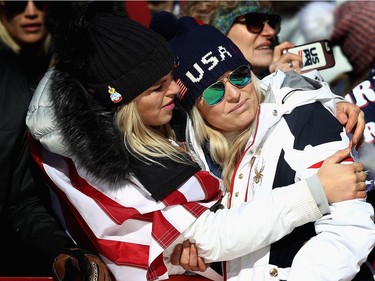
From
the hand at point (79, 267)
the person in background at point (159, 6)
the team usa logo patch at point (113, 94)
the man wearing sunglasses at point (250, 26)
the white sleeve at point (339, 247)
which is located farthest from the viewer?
the person in background at point (159, 6)

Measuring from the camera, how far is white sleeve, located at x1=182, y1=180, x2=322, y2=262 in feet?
7.89

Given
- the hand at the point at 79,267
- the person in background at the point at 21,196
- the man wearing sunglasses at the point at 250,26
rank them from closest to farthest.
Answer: the hand at the point at 79,267 → the person in background at the point at 21,196 → the man wearing sunglasses at the point at 250,26

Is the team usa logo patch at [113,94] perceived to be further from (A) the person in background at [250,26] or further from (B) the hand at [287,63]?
(A) the person in background at [250,26]

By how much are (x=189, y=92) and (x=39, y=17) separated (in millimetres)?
1437

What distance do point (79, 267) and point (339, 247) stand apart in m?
0.95

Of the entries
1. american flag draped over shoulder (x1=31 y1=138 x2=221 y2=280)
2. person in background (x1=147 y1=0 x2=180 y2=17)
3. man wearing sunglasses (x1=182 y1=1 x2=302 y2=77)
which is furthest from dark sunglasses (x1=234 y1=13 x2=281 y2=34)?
american flag draped over shoulder (x1=31 y1=138 x2=221 y2=280)

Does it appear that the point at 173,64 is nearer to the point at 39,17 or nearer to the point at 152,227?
the point at 152,227

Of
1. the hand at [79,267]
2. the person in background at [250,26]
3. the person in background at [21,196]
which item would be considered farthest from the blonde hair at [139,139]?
the person in background at [250,26]

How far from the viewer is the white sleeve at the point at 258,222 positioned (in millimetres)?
2406

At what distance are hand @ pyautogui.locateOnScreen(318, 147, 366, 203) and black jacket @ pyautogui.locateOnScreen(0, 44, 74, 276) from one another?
1.17 metres

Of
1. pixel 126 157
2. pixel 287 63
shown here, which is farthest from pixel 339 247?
pixel 287 63

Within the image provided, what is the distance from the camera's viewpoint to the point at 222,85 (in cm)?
278

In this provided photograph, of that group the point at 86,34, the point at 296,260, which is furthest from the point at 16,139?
the point at 296,260

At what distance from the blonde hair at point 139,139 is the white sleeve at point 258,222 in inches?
12.9
